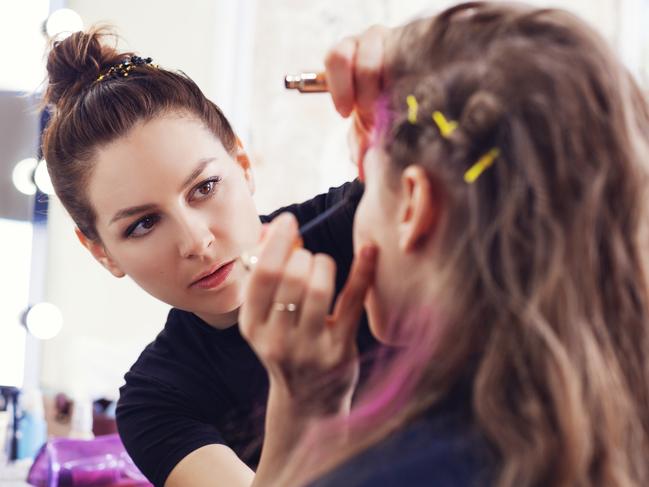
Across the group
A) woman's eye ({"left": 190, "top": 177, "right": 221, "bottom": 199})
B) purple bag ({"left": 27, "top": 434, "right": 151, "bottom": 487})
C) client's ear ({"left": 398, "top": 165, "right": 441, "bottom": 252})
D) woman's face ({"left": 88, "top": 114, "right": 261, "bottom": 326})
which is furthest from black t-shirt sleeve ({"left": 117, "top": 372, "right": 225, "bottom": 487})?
client's ear ({"left": 398, "top": 165, "right": 441, "bottom": 252})

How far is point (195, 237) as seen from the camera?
963mm

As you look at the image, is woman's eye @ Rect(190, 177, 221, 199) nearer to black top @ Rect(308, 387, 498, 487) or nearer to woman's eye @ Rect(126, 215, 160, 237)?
woman's eye @ Rect(126, 215, 160, 237)

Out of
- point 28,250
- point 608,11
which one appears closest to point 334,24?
point 608,11

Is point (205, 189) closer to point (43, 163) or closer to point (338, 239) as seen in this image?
point (338, 239)

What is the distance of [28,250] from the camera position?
1.61m

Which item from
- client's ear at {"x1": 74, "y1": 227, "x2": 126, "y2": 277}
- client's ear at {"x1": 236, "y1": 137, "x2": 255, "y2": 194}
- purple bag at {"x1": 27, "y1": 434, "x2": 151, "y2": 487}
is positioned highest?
client's ear at {"x1": 236, "y1": 137, "x2": 255, "y2": 194}

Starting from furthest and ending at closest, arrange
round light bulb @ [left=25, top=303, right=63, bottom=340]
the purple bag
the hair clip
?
round light bulb @ [left=25, top=303, right=63, bottom=340]
the purple bag
the hair clip

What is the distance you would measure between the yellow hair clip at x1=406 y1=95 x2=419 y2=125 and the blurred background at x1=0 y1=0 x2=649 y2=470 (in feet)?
3.33

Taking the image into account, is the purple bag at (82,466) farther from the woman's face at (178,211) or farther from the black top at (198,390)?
the woman's face at (178,211)

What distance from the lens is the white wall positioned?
164 cm

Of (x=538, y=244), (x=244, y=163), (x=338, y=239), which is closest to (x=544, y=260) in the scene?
(x=538, y=244)

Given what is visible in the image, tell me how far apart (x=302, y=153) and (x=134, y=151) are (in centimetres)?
94

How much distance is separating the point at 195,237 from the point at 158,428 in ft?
0.81

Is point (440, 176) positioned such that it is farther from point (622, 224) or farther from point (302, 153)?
point (302, 153)
